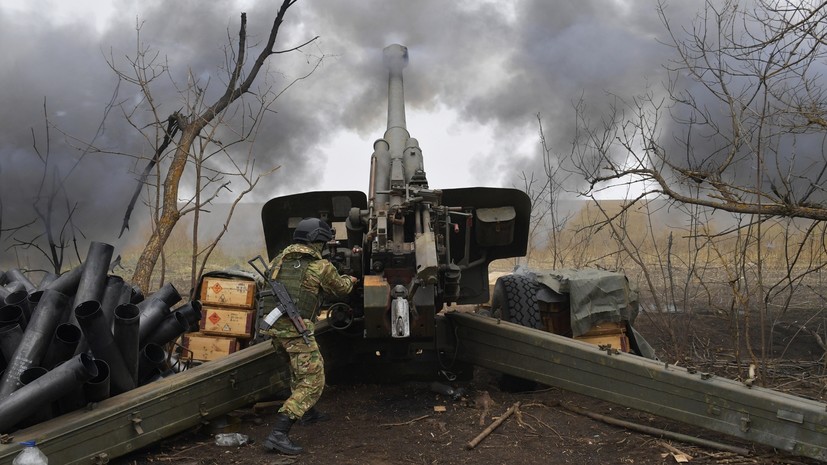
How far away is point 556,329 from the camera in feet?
24.9

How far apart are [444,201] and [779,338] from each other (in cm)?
435

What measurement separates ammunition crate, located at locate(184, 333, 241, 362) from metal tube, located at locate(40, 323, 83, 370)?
8.72ft

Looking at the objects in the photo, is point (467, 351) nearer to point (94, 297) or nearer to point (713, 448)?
point (713, 448)

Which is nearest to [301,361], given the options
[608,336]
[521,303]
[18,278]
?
[521,303]

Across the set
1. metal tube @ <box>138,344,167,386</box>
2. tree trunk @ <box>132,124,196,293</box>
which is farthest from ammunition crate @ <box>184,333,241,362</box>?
metal tube @ <box>138,344,167,386</box>

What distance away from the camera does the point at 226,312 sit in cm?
779

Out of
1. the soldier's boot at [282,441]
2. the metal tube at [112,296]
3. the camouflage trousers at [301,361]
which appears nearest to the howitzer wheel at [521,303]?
the camouflage trousers at [301,361]

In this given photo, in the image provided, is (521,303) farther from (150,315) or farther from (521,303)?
(150,315)

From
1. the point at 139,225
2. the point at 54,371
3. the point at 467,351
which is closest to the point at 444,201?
the point at 467,351

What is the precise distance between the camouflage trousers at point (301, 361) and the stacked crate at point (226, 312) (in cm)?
218

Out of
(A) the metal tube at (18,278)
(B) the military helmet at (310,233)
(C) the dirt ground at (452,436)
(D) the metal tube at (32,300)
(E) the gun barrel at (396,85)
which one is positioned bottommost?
(C) the dirt ground at (452,436)

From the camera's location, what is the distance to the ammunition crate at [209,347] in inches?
303

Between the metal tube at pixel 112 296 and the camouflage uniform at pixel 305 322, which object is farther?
the camouflage uniform at pixel 305 322

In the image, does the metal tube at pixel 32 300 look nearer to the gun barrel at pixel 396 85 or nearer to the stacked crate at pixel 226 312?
the stacked crate at pixel 226 312
